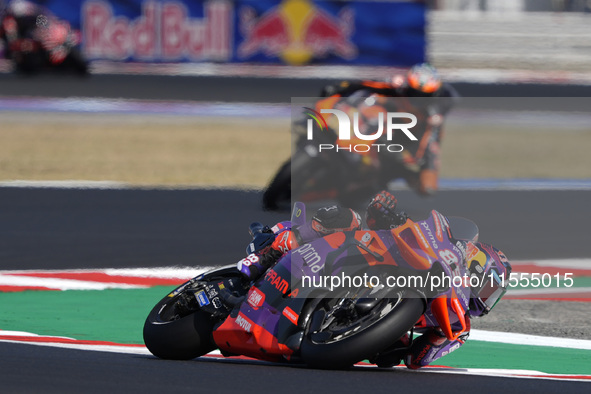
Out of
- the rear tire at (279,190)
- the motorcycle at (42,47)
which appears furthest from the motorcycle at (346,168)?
the motorcycle at (42,47)

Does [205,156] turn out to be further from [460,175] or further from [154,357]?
[154,357]

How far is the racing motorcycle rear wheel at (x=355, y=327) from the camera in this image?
470cm

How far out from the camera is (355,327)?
4.77m

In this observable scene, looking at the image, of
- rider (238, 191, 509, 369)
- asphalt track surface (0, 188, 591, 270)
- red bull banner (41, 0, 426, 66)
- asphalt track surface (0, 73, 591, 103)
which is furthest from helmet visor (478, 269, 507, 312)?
red bull banner (41, 0, 426, 66)

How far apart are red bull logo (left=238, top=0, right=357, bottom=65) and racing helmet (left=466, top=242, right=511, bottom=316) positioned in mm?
19630

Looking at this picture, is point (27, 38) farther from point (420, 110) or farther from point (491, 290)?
point (491, 290)

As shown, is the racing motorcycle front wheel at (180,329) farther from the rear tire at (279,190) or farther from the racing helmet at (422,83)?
the racing helmet at (422,83)

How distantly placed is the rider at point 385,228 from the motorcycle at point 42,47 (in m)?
18.3

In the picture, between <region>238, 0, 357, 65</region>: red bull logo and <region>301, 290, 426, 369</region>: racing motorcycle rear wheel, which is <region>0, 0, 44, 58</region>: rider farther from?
<region>301, 290, 426, 369</region>: racing motorcycle rear wheel

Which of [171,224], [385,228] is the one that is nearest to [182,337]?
[385,228]

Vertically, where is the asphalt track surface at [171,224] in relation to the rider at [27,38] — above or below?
below

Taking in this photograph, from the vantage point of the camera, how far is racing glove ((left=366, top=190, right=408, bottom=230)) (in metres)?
5.00

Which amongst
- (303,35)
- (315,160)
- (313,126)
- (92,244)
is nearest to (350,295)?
(313,126)

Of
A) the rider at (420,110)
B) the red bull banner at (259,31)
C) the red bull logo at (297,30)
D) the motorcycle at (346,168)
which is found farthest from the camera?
the red bull logo at (297,30)
